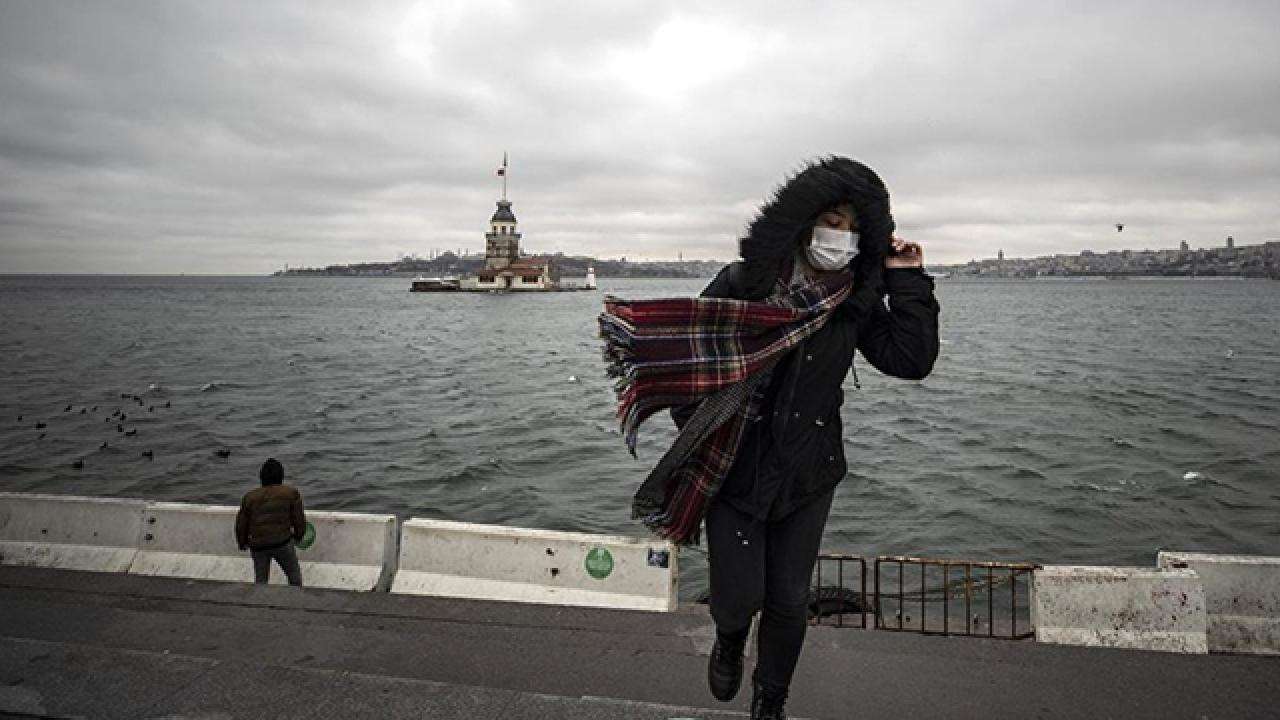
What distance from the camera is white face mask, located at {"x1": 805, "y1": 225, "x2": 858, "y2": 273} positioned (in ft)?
9.21

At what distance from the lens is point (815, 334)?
9.29 ft

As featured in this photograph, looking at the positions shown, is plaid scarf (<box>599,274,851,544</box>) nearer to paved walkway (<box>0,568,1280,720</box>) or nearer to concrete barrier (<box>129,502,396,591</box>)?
paved walkway (<box>0,568,1280,720</box>)

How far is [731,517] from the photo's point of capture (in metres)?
2.90

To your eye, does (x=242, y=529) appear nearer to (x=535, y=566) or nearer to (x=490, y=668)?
(x=535, y=566)

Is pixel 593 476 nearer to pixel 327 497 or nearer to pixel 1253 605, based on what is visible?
pixel 327 497

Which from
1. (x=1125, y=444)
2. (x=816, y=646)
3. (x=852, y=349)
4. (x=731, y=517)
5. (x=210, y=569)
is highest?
(x=852, y=349)

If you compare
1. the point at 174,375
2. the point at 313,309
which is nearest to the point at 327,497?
the point at 174,375

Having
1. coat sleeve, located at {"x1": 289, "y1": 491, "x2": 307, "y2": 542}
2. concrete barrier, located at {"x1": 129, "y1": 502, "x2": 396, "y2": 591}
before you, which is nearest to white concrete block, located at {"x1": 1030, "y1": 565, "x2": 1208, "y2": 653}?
concrete barrier, located at {"x1": 129, "y1": 502, "x2": 396, "y2": 591}

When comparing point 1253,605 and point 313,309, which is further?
point 313,309

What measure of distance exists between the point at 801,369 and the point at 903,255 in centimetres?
54

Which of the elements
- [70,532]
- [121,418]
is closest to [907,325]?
[70,532]

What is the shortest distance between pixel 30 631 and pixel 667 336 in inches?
171

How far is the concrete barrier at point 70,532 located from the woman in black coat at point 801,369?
6.25 metres

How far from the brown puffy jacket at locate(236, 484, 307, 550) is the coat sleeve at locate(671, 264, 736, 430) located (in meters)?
5.02
